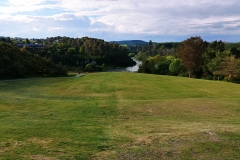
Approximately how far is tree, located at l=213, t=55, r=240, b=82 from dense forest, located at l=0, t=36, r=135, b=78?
3825 centimetres

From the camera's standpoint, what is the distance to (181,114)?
667 inches

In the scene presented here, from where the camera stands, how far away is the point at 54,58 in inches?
4151

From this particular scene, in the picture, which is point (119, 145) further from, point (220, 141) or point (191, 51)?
point (191, 51)

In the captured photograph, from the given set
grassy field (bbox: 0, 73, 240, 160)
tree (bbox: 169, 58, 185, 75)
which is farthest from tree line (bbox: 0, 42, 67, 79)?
tree (bbox: 169, 58, 185, 75)

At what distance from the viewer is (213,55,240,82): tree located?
190 feet

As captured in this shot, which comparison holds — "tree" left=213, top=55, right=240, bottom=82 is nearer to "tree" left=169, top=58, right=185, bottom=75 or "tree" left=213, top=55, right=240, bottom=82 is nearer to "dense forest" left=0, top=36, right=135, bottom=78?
"tree" left=169, top=58, right=185, bottom=75

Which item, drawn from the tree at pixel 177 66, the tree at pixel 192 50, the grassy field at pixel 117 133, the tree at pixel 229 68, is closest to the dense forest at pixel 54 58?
the grassy field at pixel 117 133

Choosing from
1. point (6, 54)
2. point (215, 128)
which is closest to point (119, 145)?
point (215, 128)

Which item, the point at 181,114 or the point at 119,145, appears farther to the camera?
the point at 181,114

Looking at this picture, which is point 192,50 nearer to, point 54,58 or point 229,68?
point 229,68

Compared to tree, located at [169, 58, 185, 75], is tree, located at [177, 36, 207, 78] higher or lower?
higher

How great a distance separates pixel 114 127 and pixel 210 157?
5.57 metres

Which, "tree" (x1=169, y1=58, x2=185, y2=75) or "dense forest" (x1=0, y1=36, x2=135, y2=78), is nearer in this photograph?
"dense forest" (x1=0, y1=36, x2=135, y2=78)

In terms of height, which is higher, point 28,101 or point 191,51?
point 191,51
